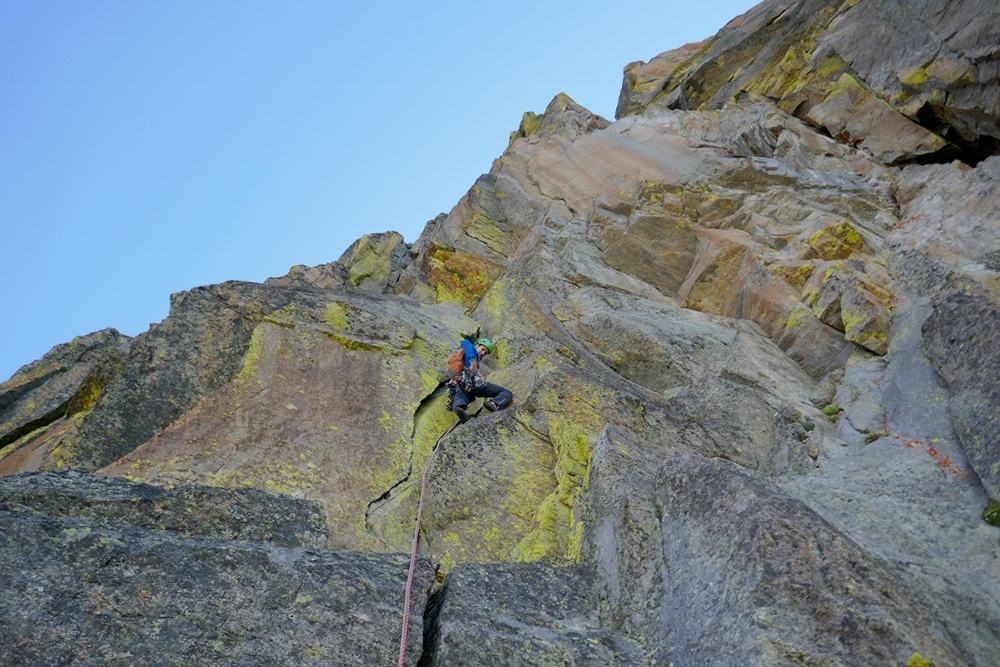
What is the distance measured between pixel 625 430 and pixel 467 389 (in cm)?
332

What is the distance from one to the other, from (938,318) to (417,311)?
487 inches

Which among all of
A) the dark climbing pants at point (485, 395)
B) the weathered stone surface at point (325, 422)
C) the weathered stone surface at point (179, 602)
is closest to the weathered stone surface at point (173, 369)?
Answer: the weathered stone surface at point (325, 422)

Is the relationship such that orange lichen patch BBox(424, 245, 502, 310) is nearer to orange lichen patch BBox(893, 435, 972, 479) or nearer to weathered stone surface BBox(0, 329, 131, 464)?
weathered stone surface BBox(0, 329, 131, 464)

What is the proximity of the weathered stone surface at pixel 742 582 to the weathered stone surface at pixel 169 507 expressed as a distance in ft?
13.1

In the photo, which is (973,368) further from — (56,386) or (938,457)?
(56,386)

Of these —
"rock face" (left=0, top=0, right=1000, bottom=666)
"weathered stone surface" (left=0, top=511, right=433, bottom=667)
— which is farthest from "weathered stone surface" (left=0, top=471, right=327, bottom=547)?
"weathered stone surface" (left=0, top=511, right=433, bottom=667)

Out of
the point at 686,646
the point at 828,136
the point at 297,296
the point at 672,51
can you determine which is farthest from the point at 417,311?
the point at 672,51

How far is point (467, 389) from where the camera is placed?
1468 centimetres

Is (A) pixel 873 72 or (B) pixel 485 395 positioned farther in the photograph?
(A) pixel 873 72

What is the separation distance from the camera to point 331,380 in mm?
14188

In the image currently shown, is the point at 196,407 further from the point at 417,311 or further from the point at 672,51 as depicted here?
the point at 672,51

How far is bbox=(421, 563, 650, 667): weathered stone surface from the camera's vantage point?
7699 mm

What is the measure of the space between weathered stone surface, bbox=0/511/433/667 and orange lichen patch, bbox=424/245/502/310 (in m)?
17.8

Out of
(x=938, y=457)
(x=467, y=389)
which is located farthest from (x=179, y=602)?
(x=938, y=457)
